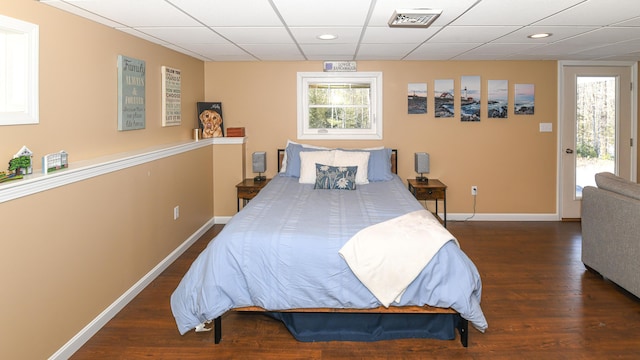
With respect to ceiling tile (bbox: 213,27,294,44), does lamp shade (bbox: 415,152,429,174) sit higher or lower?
lower

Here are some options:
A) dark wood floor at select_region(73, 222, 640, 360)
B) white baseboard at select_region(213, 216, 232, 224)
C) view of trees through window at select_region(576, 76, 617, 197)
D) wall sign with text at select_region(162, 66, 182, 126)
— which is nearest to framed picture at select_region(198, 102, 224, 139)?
wall sign with text at select_region(162, 66, 182, 126)

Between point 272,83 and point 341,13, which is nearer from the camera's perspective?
point 341,13

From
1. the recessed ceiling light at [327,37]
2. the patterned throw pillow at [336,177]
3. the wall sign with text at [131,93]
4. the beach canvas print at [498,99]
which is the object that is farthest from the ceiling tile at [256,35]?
the beach canvas print at [498,99]

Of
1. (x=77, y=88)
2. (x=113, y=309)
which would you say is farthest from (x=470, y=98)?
(x=113, y=309)

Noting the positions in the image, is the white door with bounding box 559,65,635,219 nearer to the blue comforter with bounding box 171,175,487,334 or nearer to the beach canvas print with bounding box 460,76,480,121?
the beach canvas print with bounding box 460,76,480,121

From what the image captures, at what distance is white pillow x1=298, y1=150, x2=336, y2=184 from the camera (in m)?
5.34

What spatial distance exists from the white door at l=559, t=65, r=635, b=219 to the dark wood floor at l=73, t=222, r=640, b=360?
221 centimetres

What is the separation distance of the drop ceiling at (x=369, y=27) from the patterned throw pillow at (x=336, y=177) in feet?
4.05

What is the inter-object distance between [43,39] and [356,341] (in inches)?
101

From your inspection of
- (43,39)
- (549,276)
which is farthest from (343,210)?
(43,39)

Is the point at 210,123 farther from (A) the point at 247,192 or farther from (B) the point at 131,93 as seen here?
(B) the point at 131,93

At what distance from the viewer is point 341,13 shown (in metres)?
3.33

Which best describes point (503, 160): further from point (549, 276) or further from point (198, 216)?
point (198, 216)

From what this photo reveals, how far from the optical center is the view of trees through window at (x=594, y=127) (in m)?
6.24
